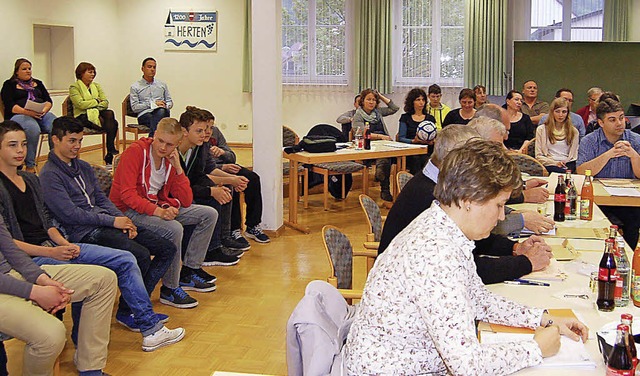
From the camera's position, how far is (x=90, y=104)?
9.79 meters

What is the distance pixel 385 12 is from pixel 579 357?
9.62 metres

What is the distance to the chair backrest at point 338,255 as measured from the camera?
138 inches

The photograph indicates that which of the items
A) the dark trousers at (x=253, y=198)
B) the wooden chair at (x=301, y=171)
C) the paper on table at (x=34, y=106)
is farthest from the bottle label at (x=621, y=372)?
the paper on table at (x=34, y=106)

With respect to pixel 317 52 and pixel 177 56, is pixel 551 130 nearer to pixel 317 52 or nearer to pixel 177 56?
pixel 317 52

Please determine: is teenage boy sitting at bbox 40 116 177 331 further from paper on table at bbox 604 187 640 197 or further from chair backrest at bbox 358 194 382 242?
paper on table at bbox 604 187 640 197

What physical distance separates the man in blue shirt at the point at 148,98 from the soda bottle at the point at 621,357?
8.56 metres

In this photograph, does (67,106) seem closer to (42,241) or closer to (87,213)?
(87,213)

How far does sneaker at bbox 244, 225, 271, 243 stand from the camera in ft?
22.5

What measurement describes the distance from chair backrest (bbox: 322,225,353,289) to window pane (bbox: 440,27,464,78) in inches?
323

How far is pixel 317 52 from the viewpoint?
11805mm

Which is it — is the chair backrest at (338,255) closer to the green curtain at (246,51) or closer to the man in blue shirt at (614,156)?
the man in blue shirt at (614,156)

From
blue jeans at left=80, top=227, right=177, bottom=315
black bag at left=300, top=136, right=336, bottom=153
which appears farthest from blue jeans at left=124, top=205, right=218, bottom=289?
black bag at left=300, top=136, right=336, bottom=153

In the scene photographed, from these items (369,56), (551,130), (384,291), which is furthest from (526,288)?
(369,56)

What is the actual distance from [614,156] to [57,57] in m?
8.38
